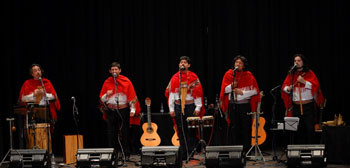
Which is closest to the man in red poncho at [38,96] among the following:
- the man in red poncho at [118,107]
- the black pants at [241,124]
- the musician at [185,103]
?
the man in red poncho at [118,107]

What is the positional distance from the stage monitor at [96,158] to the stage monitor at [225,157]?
1297 mm

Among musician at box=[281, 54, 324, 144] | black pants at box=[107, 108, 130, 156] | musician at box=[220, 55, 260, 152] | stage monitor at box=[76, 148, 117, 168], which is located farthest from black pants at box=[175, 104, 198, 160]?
musician at box=[281, 54, 324, 144]

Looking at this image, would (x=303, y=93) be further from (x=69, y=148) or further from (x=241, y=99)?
(x=69, y=148)

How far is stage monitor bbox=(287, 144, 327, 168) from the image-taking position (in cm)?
564

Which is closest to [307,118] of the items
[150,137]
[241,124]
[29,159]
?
[241,124]

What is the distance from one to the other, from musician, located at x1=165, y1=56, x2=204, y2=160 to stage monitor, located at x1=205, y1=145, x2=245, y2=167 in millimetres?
1407

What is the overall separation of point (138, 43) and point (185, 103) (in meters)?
2.29

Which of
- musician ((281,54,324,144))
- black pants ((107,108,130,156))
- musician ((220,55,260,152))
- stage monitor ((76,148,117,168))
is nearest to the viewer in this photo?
stage monitor ((76,148,117,168))

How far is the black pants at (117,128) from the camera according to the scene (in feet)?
24.1

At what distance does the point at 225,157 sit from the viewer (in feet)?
18.9

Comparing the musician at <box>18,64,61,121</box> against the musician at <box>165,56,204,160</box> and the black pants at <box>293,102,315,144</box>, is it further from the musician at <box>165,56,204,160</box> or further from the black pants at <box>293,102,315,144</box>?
the black pants at <box>293,102,315,144</box>

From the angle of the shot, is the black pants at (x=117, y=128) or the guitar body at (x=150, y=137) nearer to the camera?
the black pants at (x=117, y=128)

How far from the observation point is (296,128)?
6.75 meters

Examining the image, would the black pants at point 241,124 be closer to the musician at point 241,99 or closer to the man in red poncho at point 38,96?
the musician at point 241,99
